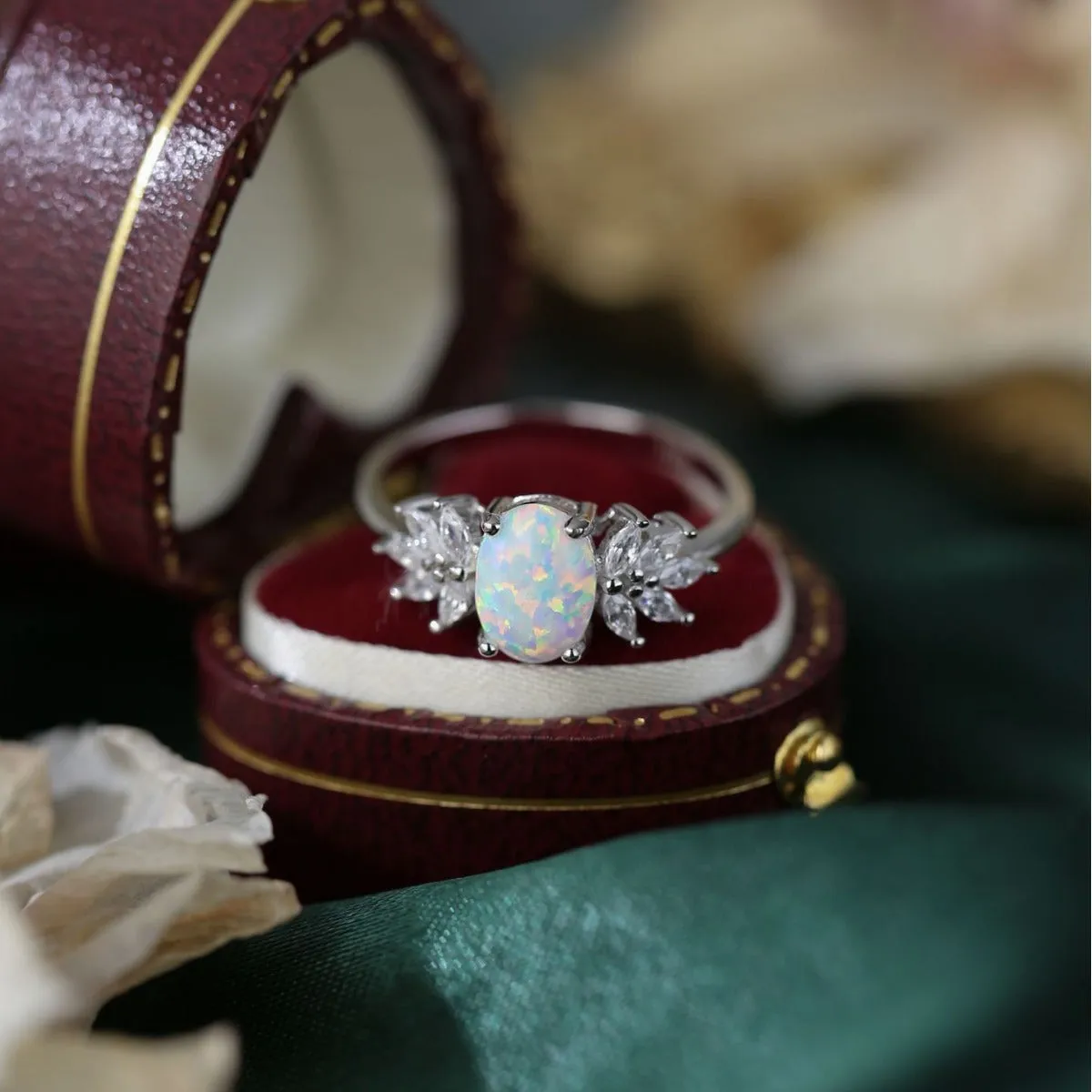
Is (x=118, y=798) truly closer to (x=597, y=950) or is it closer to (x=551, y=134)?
(x=597, y=950)

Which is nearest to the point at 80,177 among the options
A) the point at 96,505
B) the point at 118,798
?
the point at 96,505

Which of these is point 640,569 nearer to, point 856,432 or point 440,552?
point 440,552

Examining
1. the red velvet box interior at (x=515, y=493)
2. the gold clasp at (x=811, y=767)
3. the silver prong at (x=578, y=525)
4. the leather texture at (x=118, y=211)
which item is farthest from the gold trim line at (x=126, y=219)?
the gold clasp at (x=811, y=767)

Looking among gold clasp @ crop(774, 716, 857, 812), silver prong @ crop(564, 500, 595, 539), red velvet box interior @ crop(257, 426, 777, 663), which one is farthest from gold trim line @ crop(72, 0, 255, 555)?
gold clasp @ crop(774, 716, 857, 812)

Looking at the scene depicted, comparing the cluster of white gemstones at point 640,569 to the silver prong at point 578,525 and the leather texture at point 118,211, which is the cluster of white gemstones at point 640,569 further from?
the leather texture at point 118,211

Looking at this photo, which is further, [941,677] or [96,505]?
[941,677]

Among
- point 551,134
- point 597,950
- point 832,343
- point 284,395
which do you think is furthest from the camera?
point 551,134

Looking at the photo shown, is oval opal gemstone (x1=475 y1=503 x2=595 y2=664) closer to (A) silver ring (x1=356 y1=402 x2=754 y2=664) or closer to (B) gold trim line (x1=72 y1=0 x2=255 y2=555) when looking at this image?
(A) silver ring (x1=356 y1=402 x2=754 y2=664)

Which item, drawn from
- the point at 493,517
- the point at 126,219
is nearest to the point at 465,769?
the point at 493,517
